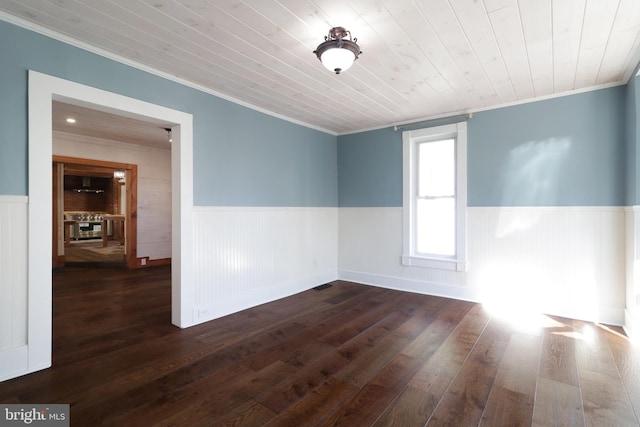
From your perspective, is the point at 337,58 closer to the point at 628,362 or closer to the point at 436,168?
the point at 436,168

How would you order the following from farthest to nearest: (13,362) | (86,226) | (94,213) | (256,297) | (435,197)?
(94,213), (86,226), (435,197), (256,297), (13,362)

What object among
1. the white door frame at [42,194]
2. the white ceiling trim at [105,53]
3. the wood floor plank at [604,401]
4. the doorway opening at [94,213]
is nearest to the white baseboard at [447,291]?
the wood floor plank at [604,401]

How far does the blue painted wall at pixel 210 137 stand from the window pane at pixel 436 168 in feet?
4.80

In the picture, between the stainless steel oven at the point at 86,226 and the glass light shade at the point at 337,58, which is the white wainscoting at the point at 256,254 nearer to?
the glass light shade at the point at 337,58

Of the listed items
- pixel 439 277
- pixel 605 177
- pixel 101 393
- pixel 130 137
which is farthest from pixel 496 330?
pixel 130 137

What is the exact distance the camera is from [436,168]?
443cm

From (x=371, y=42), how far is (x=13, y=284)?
10.4ft

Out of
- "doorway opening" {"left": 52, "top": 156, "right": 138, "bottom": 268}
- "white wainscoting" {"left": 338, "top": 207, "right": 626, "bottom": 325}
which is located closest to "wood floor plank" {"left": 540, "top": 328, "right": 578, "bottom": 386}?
"white wainscoting" {"left": 338, "top": 207, "right": 626, "bottom": 325}

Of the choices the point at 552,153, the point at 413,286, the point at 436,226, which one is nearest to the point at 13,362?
the point at 413,286

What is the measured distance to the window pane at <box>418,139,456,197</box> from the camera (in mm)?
4305

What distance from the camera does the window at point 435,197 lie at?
411cm

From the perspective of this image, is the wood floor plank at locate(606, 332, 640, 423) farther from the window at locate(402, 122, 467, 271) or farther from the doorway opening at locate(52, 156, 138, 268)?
the doorway opening at locate(52, 156, 138, 268)

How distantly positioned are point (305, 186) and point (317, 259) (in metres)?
1.19

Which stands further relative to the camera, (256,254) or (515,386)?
(256,254)
